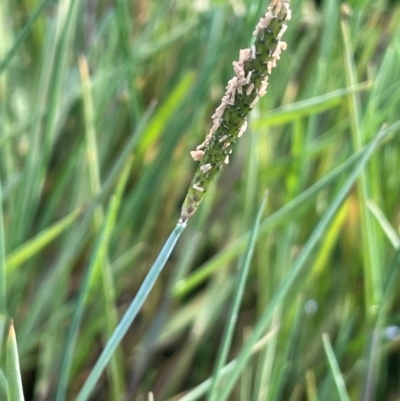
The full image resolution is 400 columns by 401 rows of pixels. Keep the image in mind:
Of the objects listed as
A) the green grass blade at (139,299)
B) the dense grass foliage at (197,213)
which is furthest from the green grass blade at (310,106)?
the green grass blade at (139,299)

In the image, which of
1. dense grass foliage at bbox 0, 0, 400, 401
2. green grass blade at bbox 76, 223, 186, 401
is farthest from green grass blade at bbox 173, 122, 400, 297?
green grass blade at bbox 76, 223, 186, 401

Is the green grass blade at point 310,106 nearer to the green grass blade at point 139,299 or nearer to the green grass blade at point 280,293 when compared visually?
the green grass blade at point 280,293

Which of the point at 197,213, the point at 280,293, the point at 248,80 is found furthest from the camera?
the point at 197,213

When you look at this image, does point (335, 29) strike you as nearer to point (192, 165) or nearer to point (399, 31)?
point (399, 31)

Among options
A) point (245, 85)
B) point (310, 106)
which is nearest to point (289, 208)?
point (310, 106)

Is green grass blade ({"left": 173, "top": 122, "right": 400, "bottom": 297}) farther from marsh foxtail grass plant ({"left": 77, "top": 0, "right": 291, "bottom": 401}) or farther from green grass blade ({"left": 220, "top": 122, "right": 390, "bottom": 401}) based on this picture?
marsh foxtail grass plant ({"left": 77, "top": 0, "right": 291, "bottom": 401})

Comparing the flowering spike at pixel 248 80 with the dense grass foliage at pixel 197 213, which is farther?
the dense grass foliage at pixel 197 213

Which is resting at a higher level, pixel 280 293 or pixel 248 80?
pixel 248 80

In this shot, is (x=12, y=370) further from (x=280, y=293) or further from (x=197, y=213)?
(x=197, y=213)
